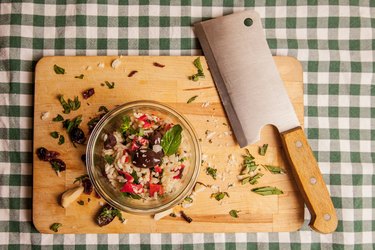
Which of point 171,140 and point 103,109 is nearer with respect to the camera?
point 171,140

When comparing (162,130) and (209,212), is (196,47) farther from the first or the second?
(209,212)

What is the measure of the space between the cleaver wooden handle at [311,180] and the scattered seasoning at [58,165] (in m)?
0.68

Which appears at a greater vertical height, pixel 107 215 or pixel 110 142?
pixel 110 142

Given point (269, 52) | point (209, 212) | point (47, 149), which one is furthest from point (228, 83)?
point (47, 149)

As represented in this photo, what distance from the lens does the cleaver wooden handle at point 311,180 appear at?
1.35m

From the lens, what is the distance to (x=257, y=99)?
4.47 feet

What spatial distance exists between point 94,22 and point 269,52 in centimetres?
57

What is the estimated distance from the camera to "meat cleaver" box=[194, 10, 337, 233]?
1354mm

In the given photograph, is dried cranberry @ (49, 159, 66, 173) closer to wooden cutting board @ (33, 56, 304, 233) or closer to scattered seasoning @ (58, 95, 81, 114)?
wooden cutting board @ (33, 56, 304, 233)

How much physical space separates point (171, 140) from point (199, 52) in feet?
1.18

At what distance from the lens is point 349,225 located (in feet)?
4.76

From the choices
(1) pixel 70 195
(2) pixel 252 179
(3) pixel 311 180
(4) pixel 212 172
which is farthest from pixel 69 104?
(3) pixel 311 180

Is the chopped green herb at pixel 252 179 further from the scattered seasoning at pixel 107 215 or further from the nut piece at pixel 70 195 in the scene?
the nut piece at pixel 70 195

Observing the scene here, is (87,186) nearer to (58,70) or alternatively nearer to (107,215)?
(107,215)
